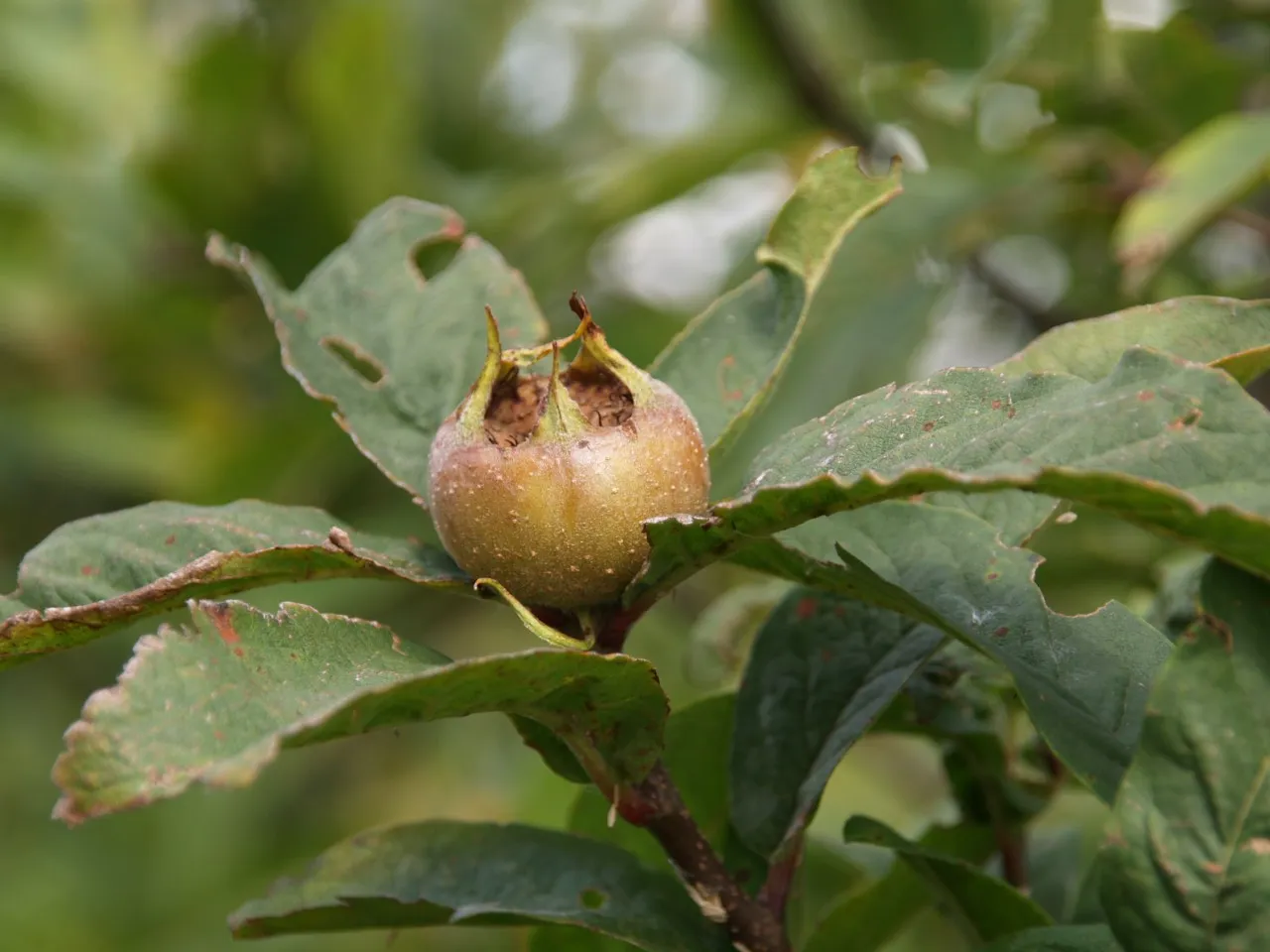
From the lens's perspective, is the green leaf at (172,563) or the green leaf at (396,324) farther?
the green leaf at (396,324)

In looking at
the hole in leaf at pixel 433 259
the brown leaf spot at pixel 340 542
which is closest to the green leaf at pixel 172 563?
the brown leaf spot at pixel 340 542

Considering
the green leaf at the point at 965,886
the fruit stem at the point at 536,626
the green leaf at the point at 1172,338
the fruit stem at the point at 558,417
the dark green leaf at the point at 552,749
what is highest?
the fruit stem at the point at 558,417

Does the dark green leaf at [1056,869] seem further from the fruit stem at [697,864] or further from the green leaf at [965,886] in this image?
the fruit stem at [697,864]

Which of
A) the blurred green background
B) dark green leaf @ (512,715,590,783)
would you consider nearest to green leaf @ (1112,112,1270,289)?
the blurred green background

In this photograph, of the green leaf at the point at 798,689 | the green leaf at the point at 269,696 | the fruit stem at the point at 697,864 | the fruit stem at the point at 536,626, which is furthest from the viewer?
the green leaf at the point at 798,689

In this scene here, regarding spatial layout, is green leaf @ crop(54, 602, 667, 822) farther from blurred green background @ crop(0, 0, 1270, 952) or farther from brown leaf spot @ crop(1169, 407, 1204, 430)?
blurred green background @ crop(0, 0, 1270, 952)

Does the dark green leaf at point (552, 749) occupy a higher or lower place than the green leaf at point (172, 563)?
lower

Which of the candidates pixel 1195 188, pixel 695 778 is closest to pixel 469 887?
pixel 695 778

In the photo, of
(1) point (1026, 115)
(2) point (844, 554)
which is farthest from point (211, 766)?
(1) point (1026, 115)
